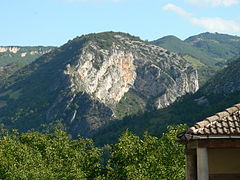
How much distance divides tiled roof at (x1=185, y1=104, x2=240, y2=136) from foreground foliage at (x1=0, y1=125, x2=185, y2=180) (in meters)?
25.3

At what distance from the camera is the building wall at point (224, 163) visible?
16938mm

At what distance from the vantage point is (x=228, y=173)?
1714 centimetres

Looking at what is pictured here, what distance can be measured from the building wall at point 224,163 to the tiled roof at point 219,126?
104 centimetres

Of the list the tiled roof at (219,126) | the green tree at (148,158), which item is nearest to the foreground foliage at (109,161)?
the green tree at (148,158)

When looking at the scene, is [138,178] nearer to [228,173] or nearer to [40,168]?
[40,168]

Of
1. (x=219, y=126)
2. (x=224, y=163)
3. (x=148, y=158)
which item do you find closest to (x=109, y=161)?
(x=148, y=158)

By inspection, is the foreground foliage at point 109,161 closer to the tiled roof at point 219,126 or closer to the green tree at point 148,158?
the green tree at point 148,158

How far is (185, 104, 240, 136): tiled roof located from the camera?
16.0 metres

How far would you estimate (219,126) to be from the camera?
1616 cm

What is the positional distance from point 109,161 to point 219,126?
35.2m

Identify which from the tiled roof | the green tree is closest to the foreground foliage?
the green tree

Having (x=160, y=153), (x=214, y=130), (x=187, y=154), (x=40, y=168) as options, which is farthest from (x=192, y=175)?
(x=40, y=168)

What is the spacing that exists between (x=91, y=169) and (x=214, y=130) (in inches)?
1607

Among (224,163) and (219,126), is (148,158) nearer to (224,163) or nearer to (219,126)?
(224,163)
